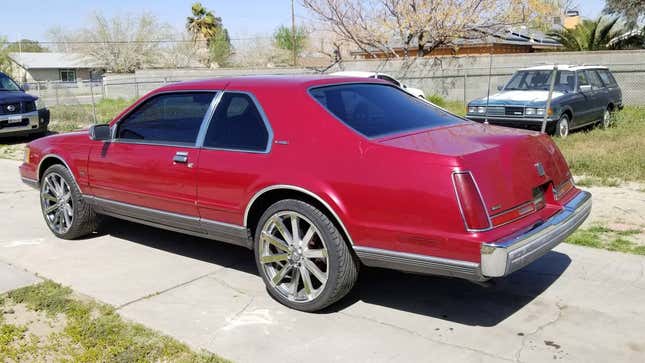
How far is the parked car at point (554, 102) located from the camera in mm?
11969

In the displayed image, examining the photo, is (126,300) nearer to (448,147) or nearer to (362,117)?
(362,117)

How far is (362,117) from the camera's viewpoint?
4316mm

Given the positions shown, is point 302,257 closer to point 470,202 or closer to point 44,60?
point 470,202

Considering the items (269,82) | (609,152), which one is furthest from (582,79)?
(269,82)

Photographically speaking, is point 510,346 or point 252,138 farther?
point 252,138

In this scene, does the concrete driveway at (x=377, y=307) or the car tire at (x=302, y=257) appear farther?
the car tire at (x=302, y=257)

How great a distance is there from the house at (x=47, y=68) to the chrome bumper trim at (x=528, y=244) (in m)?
57.3

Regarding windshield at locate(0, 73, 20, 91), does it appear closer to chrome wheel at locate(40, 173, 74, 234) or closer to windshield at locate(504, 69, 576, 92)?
chrome wheel at locate(40, 173, 74, 234)

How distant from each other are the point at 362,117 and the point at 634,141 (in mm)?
8651

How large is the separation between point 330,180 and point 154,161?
1.79 meters

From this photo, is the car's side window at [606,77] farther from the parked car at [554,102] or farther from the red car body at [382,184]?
the red car body at [382,184]

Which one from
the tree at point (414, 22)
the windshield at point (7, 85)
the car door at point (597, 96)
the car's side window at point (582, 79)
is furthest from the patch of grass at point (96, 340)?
the tree at point (414, 22)

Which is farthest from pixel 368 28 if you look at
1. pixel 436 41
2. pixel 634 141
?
pixel 634 141

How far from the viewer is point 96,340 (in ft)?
12.4
